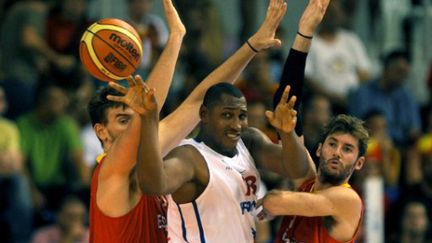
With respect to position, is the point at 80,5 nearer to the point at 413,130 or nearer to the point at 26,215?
the point at 26,215

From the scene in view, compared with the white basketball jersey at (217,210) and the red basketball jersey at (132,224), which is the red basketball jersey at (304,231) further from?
the red basketball jersey at (132,224)

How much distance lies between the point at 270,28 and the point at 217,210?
4.37 feet

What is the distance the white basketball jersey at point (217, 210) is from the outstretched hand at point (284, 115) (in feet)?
1.70

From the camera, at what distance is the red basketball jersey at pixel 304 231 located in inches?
321

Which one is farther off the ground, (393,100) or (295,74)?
(393,100)

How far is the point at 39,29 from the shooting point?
13.9 m

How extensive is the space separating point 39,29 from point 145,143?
23.6 feet

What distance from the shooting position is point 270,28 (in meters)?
8.30

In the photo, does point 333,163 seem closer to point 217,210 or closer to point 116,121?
point 217,210

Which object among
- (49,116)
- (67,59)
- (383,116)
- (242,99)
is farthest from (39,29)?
(242,99)

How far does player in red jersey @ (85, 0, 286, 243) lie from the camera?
7359 mm

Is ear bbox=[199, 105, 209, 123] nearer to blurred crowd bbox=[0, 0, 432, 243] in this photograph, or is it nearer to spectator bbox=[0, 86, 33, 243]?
blurred crowd bbox=[0, 0, 432, 243]

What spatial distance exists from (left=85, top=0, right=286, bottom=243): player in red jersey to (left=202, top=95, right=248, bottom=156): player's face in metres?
0.13

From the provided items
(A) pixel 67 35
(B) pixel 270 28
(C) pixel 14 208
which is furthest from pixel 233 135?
(A) pixel 67 35
